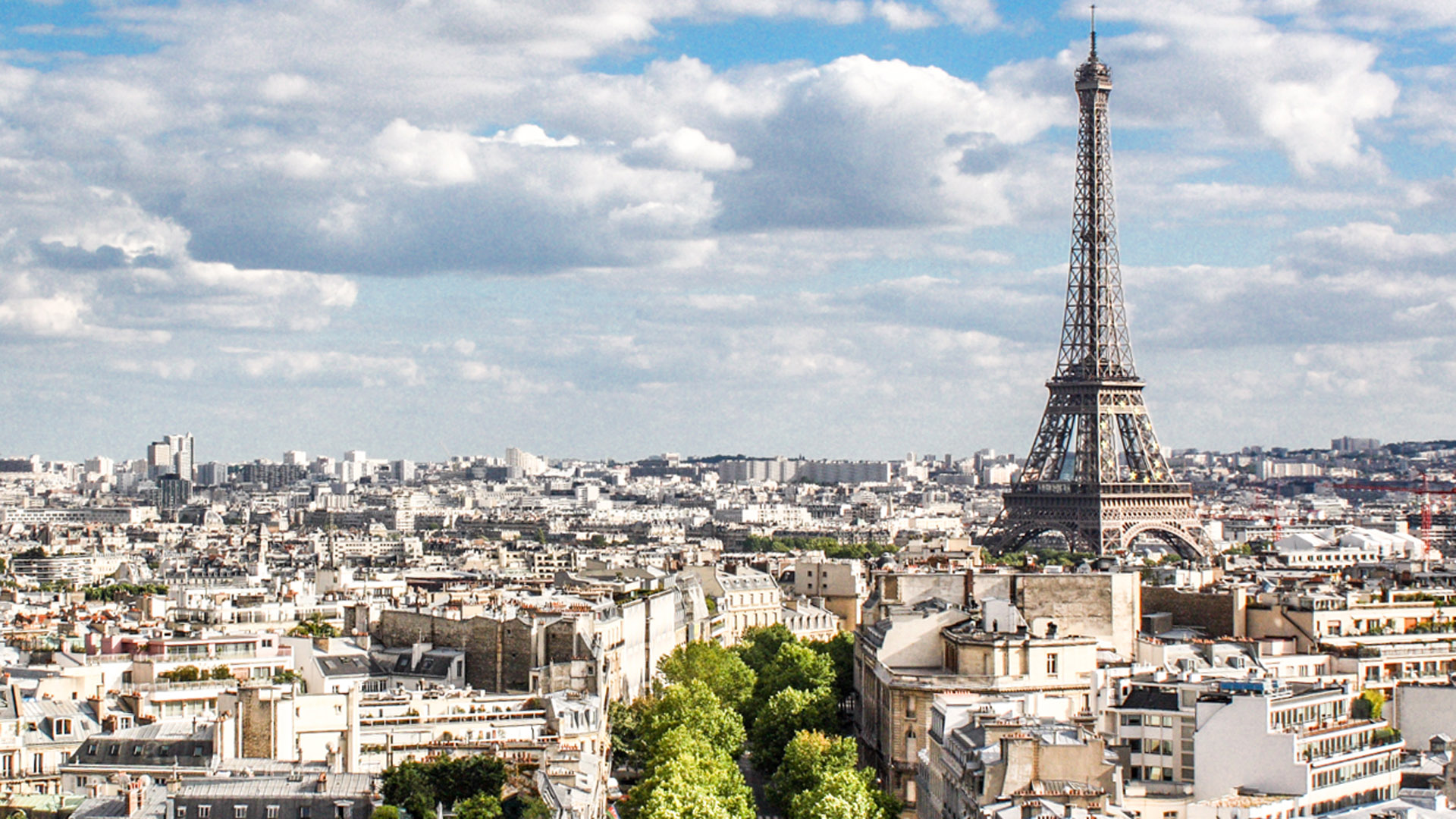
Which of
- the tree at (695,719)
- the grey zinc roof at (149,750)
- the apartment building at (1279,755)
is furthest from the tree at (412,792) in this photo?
the tree at (695,719)

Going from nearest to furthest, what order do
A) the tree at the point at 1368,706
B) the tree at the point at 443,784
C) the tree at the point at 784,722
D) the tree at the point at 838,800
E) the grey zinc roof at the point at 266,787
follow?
the grey zinc roof at the point at 266,787
the tree at the point at 443,784
the tree at the point at 838,800
the tree at the point at 1368,706
the tree at the point at 784,722

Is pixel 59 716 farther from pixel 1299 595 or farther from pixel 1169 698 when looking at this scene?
pixel 1299 595

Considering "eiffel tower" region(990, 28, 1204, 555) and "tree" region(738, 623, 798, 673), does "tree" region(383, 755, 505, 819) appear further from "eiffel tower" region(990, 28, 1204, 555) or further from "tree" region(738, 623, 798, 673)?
"eiffel tower" region(990, 28, 1204, 555)

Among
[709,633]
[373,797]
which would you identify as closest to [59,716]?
[373,797]

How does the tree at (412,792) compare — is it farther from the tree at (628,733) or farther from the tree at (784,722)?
the tree at (784,722)

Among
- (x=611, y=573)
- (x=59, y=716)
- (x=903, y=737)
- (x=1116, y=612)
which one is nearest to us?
Result: (x=59, y=716)

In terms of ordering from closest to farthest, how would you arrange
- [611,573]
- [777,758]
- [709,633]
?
[777,758] → [709,633] → [611,573]

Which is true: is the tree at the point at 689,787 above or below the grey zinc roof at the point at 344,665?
below

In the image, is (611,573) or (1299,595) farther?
(611,573)
